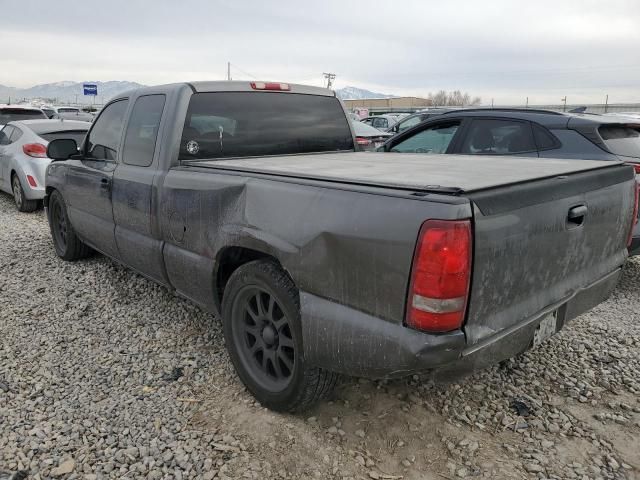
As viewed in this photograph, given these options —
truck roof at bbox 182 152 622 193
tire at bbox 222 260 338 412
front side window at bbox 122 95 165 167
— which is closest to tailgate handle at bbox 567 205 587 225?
truck roof at bbox 182 152 622 193

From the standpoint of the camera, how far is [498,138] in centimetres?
535

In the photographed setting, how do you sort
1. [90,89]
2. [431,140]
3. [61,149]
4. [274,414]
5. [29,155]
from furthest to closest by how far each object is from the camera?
[90,89]
[29,155]
[431,140]
[61,149]
[274,414]

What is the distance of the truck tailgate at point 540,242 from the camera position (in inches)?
80.3

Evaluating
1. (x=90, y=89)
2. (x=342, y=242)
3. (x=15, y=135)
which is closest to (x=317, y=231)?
(x=342, y=242)

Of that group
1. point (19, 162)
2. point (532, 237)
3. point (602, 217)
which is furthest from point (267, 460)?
point (19, 162)

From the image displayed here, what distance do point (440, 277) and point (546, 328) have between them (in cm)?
91

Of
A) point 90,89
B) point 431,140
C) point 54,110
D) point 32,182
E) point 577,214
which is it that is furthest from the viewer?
point 90,89

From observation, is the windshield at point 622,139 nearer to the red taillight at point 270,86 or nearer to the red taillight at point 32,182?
the red taillight at point 270,86

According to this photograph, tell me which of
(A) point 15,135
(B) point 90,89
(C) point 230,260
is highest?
(B) point 90,89

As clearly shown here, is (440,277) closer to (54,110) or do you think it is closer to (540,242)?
(540,242)

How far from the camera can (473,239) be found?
6.37 ft

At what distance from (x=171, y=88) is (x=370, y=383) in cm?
244

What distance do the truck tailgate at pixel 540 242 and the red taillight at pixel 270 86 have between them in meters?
2.33

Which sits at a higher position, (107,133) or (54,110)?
(54,110)
